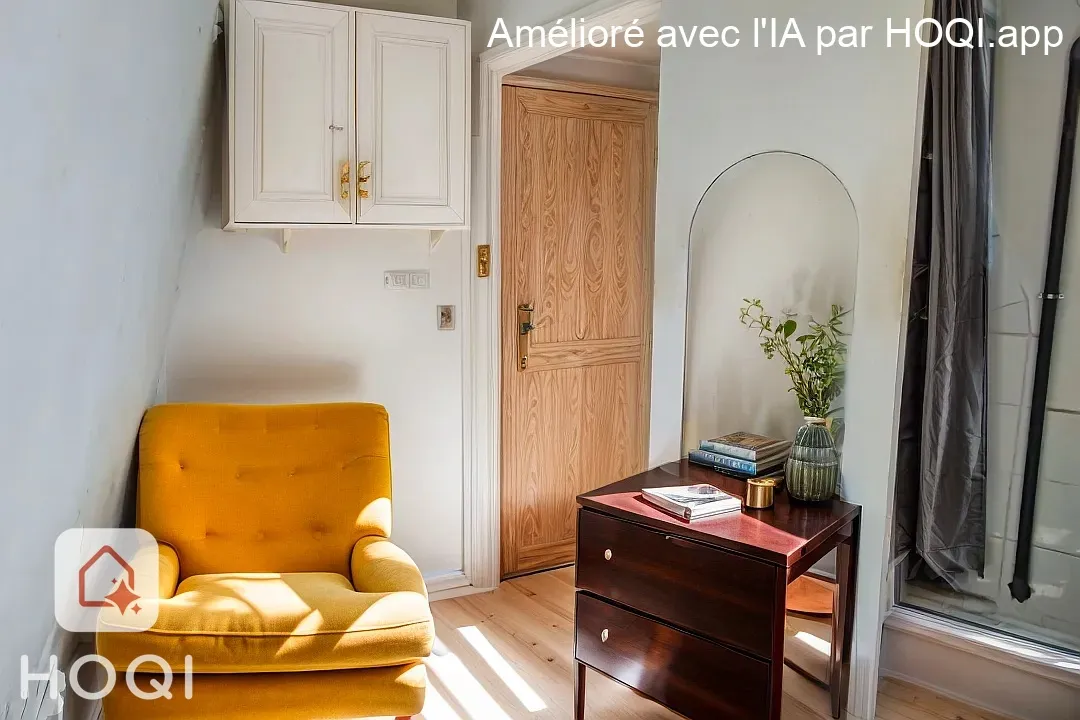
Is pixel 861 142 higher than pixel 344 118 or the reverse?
the reverse

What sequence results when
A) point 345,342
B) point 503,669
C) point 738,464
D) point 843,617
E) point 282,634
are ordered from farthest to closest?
point 345,342
point 503,669
point 738,464
point 843,617
point 282,634

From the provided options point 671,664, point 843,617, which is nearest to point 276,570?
point 671,664

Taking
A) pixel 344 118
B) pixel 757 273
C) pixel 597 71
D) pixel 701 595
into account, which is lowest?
pixel 701 595

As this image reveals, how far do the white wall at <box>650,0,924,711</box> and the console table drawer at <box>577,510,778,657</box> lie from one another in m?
0.48

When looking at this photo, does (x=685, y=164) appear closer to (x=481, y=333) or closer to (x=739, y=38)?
(x=739, y=38)

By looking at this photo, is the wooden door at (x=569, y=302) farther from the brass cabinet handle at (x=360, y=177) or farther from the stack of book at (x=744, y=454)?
the stack of book at (x=744, y=454)

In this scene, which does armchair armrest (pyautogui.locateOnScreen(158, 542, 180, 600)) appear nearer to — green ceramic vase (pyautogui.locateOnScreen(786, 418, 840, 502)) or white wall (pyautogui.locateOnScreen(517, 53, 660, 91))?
green ceramic vase (pyautogui.locateOnScreen(786, 418, 840, 502))

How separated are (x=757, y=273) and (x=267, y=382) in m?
1.67

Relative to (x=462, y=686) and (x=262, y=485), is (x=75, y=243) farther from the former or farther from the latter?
(x=462, y=686)

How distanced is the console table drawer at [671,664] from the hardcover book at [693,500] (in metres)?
0.28

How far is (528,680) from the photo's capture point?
2.57m

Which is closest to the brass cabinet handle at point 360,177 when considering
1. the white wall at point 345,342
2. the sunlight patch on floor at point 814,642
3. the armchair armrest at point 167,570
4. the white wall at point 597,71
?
the white wall at point 345,342

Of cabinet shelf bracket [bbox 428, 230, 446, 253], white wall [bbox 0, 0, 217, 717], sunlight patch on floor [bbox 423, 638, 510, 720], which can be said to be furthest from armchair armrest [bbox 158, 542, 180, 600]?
cabinet shelf bracket [bbox 428, 230, 446, 253]

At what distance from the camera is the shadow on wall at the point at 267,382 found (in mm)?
2812
